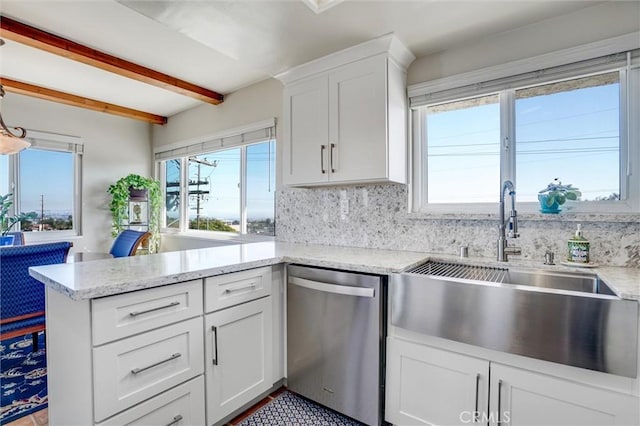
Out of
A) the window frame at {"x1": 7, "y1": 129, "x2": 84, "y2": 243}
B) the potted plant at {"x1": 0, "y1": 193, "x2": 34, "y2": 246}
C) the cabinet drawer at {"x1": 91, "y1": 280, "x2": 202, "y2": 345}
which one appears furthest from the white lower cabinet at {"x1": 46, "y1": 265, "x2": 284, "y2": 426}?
the window frame at {"x1": 7, "y1": 129, "x2": 84, "y2": 243}

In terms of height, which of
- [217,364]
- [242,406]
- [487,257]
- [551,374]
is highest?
[487,257]

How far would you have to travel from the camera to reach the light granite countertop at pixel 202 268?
1.14 m

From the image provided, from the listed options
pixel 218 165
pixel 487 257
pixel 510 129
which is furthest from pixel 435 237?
pixel 218 165

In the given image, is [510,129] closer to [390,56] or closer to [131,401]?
[390,56]

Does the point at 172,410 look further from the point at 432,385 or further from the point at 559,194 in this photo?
the point at 559,194

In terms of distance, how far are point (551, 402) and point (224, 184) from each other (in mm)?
3370

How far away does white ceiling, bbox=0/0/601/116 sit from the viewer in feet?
5.35

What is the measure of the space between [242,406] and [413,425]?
2.92 ft

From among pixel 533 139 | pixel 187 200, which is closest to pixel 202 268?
pixel 533 139

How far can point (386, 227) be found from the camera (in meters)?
2.25

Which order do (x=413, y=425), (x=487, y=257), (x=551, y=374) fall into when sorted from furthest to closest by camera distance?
(x=487, y=257) < (x=413, y=425) < (x=551, y=374)

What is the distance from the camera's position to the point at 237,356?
1621 millimetres

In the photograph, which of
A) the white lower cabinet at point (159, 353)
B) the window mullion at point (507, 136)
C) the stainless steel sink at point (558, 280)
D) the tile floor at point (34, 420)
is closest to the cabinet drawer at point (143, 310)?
the white lower cabinet at point (159, 353)

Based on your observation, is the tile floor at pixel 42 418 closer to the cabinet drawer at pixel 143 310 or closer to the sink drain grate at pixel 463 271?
the cabinet drawer at pixel 143 310
